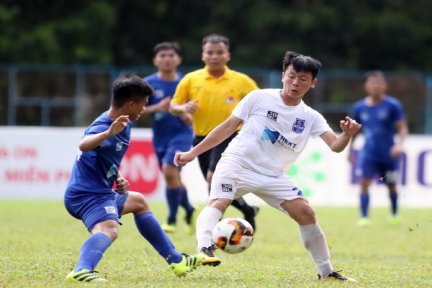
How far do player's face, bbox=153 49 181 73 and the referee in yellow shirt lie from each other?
5.28ft

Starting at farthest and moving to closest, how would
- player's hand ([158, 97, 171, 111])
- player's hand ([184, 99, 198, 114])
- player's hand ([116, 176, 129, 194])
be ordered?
player's hand ([158, 97, 171, 111]) < player's hand ([184, 99, 198, 114]) < player's hand ([116, 176, 129, 194])

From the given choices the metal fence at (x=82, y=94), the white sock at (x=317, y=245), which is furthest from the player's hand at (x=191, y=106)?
the metal fence at (x=82, y=94)

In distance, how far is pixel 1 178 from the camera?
19953mm

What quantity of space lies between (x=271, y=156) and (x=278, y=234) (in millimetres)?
5210

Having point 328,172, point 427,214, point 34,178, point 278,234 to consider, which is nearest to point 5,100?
point 34,178

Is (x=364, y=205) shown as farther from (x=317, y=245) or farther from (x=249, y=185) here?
(x=249, y=185)

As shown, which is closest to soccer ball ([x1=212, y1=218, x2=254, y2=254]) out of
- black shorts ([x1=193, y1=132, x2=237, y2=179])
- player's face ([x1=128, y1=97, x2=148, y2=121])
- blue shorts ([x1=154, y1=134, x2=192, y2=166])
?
player's face ([x1=128, y1=97, x2=148, y2=121])

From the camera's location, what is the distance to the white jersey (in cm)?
829

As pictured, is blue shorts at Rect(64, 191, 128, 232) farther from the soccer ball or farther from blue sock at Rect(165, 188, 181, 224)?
blue sock at Rect(165, 188, 181, 224)

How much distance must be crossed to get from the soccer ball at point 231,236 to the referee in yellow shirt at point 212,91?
11.3 ft

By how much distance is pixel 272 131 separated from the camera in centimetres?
830

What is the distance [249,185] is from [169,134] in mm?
5206

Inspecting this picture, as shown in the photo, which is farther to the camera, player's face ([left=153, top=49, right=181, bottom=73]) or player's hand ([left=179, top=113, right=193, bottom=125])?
player's face ([left=153, top=49, right=181, bottom=73])

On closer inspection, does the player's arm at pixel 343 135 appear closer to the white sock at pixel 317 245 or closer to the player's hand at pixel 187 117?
the white sock at pixel 317 245
